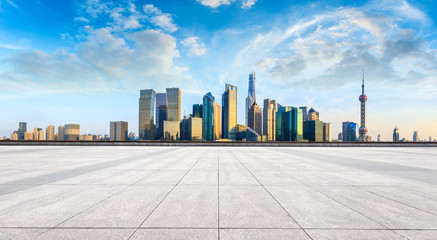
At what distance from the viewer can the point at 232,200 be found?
5.16 m

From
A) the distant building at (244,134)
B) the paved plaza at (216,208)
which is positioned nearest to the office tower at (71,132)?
the distant building at (244,134)

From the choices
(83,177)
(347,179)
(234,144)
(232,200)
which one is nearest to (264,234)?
(232,200)

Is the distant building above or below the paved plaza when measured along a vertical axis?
below

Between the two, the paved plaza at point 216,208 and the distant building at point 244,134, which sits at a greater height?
the paved plaza at point 216,208

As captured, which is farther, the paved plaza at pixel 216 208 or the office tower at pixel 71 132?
the office tower at pixel 71 132

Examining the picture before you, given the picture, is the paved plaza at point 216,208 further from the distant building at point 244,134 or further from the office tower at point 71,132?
the office tower at point 71,132

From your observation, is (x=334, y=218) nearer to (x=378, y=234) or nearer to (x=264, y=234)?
(x=378, y=234)

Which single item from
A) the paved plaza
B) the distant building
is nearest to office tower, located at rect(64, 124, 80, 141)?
the distant building

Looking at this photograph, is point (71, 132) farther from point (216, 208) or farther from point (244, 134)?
point (216, 208)

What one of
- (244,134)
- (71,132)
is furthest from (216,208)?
(71,132)

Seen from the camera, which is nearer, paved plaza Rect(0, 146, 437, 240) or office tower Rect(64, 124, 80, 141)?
paved plaza Rect(0, 146, 437, 240)

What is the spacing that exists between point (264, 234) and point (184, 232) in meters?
1.45

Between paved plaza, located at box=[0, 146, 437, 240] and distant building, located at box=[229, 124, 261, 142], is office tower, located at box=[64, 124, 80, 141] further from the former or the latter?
paved plaza, located at box=[0, 146, 437, 240]

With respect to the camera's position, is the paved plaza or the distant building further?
the distant building
